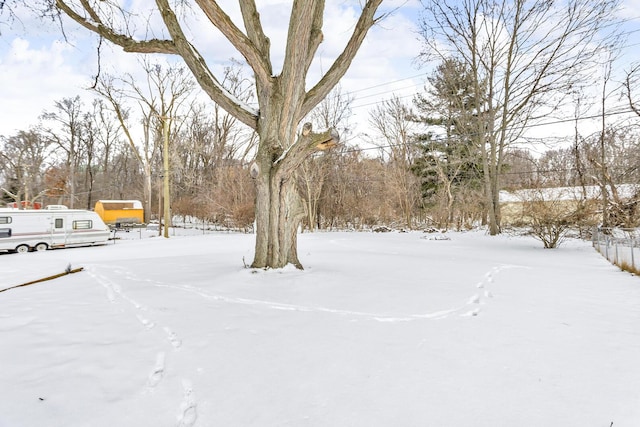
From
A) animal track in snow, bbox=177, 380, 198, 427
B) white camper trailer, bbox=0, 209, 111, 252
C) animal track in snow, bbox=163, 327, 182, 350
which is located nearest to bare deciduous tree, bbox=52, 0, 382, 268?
animal track in snow, bbox=163, 327, 182, 350

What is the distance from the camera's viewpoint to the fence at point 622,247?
619 centimetres

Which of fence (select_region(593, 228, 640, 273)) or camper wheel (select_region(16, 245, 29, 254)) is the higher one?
fence (select_region(593, 228, 640, 273))

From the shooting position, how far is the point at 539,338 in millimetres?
2805

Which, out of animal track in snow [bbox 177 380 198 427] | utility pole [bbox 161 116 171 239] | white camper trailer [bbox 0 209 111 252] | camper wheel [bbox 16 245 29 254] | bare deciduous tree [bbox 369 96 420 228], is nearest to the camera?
animal track in snow [bbox 177 380 198 427]

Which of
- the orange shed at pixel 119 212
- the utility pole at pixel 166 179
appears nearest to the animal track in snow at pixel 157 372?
the utility pole at pixel 166 179

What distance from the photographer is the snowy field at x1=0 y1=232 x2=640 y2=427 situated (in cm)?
176

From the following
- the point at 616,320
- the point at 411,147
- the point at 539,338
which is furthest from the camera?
the point at 411,147

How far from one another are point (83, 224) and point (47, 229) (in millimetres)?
1347

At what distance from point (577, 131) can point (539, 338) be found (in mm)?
15535

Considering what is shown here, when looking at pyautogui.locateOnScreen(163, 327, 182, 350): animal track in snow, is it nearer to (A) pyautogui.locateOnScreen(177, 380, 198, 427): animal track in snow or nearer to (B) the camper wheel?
(A) pyautogui.locateOnScreen(177, 380, 198, 427): animal track in snow

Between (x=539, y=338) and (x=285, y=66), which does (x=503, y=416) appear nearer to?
(x=539, y=338)

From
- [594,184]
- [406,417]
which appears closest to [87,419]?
[406,417]

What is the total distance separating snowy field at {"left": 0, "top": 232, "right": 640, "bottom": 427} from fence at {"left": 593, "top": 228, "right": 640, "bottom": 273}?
1.87 m

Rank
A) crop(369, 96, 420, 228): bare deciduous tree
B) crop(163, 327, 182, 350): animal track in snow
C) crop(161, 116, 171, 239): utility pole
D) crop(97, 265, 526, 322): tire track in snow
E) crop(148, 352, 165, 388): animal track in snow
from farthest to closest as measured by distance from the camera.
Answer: crop(369, 96, 420, 228): bare deciduous tree < crop(161, 116, 171, 239): utility pole < crop(97, 265, 526, 322): tire track in snow < crop(163, 327, 182, 350): animal track in snow < crop(148, 352, 165, 388): animal track in snow
